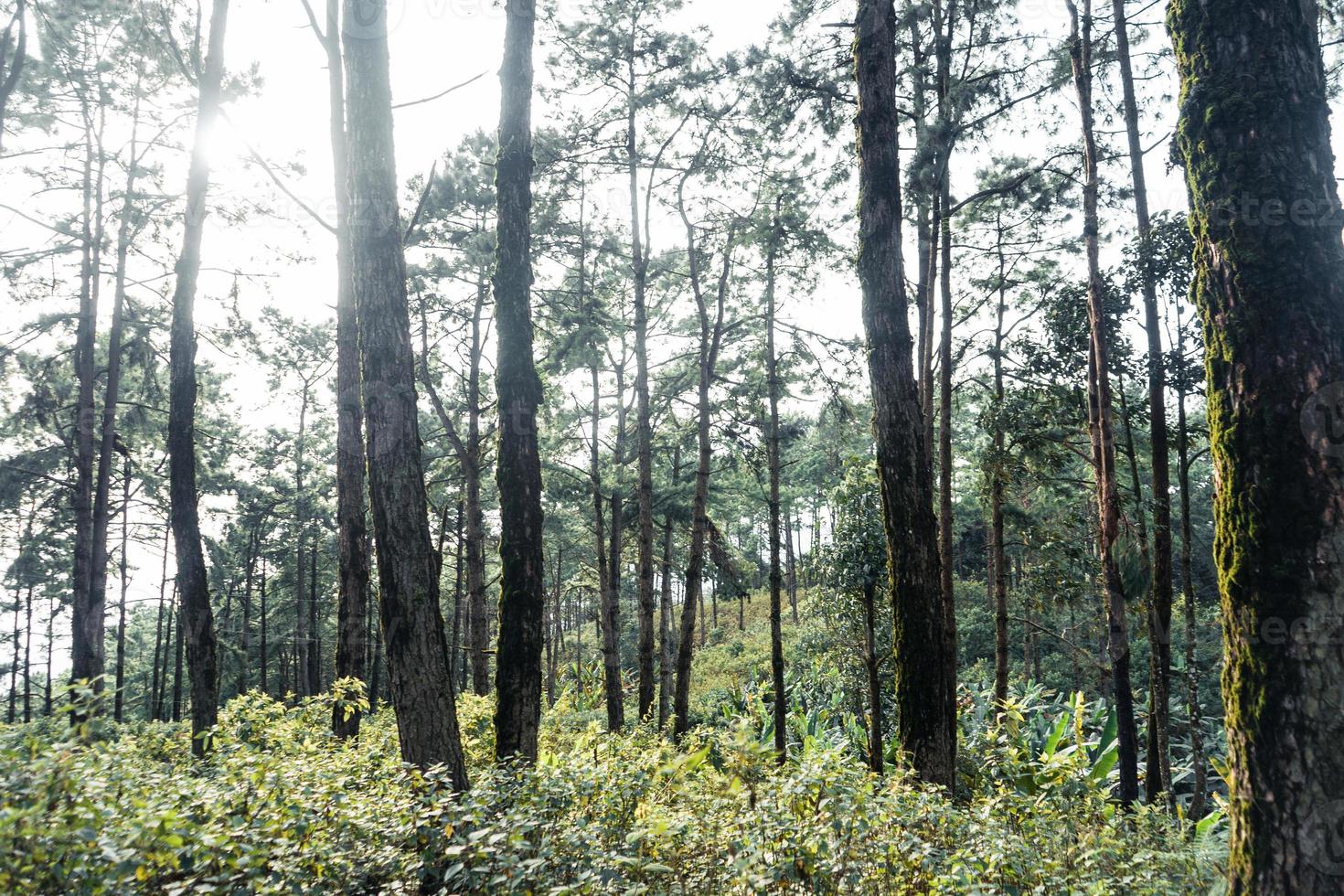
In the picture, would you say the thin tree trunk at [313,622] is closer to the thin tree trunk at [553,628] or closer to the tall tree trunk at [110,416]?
the thin tree trunk at [553,628]

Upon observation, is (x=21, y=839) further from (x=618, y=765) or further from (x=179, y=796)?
(x=618, y=765)

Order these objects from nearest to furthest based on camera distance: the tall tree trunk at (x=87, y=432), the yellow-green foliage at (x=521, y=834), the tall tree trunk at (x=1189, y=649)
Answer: the yellow-green foliage at (x=521, y=834) → the tall tree trunk at (x=1189, y=649) → the tall tree trunk at (x=87, y=432)

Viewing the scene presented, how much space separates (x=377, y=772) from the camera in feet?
15.1

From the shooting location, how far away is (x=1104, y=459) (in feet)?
30.1

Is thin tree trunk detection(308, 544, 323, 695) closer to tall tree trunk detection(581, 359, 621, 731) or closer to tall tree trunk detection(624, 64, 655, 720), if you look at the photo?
tall tree trunk detection(581, 359, 621, 731)

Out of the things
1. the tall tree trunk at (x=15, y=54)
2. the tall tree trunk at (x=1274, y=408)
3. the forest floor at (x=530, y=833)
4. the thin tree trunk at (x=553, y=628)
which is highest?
the tall tree trunk at (x=15, y=54)

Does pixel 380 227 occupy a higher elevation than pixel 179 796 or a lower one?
higher

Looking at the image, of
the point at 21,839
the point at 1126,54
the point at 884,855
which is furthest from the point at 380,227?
the point at 1126,54

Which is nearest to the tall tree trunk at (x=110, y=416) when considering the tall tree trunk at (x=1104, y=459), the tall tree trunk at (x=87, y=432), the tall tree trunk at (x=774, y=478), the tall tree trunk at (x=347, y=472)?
the tall tree trunk at (x=87, y=432)

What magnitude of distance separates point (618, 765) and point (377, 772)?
6.06ft

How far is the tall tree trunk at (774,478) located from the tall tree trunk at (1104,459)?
471 cm

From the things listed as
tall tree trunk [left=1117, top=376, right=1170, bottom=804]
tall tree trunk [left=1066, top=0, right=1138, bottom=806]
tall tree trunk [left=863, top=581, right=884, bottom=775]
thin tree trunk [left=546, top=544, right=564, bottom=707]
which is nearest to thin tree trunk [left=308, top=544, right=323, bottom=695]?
thin tree trunk [left=546, top=544, right=564, bottom=707]

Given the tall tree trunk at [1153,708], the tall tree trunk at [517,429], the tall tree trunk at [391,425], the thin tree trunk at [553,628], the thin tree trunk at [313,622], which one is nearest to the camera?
the tall tree trunk at [391,425]

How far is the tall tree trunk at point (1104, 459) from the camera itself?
9.07m
